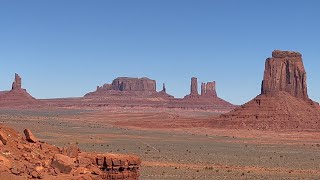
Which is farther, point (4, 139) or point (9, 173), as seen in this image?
point (4, 139)

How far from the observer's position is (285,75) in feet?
320

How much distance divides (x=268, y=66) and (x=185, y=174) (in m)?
70.2

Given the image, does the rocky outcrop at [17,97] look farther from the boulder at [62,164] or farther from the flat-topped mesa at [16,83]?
the boulder at [62,164]

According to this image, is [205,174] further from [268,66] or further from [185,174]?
[268,66]

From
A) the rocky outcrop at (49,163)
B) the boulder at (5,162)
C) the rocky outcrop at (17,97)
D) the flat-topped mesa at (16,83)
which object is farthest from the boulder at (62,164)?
the flat-topped mesa at (16,83)

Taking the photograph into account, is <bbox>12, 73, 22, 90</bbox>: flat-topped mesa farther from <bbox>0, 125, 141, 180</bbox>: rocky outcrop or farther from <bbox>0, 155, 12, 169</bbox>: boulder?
<bbox>0, 155, 12, 169</bbox>: boulder

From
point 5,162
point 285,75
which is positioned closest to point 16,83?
point 285,75

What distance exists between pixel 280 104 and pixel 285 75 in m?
10.1

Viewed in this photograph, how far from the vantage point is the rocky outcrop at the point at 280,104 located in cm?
8688

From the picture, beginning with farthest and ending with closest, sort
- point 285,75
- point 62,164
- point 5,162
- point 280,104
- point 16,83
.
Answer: point 16,83, point 285,75, point 280,104, point 62,164, point 5,162

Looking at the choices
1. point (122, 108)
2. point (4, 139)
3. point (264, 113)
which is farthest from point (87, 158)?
point (122, 108)

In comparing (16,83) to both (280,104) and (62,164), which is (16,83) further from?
(62,164)

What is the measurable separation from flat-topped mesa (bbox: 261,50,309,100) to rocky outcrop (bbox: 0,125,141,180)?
8246cm

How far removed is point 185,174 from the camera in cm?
2978
